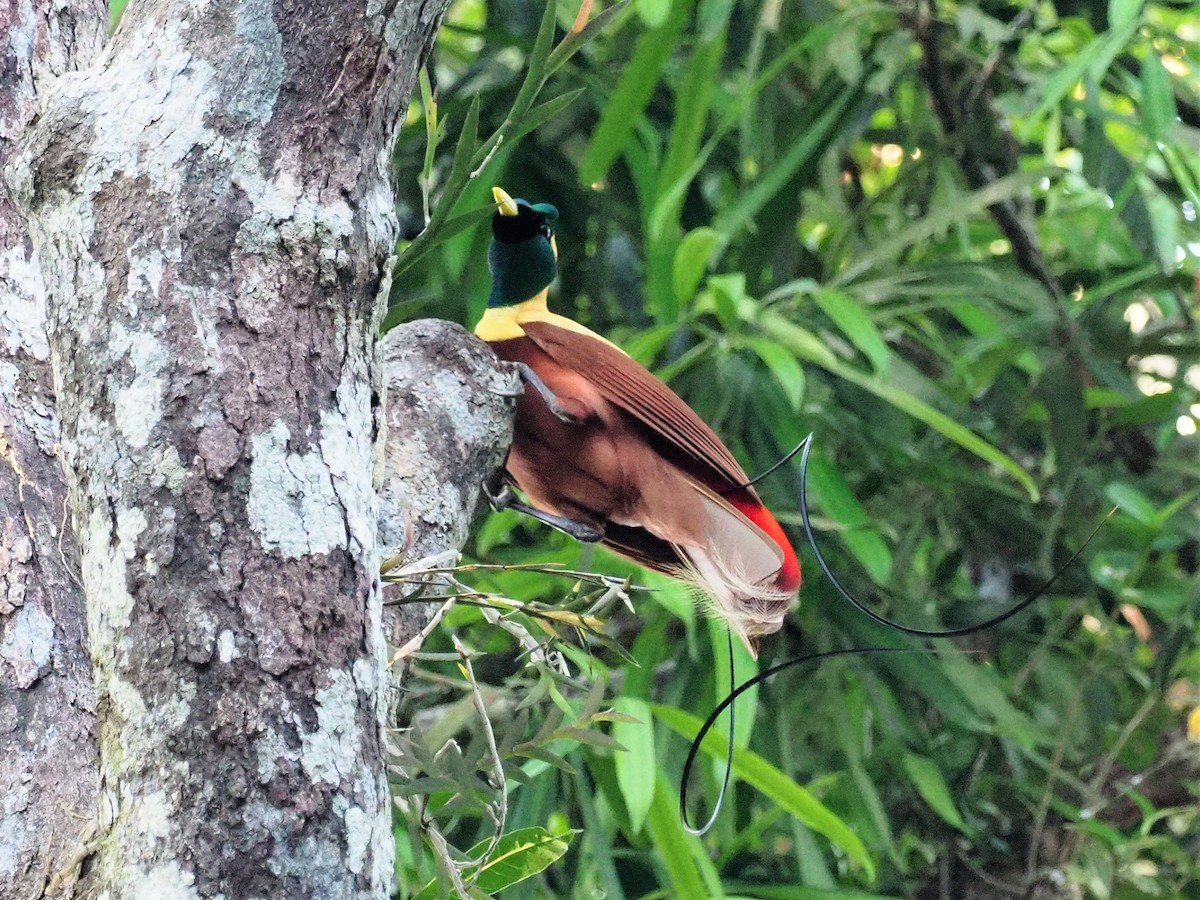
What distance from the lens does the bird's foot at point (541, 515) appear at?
803 millimetres

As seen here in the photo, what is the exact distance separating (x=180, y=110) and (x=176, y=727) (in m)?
0.27

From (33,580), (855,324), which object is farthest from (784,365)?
(33,580)

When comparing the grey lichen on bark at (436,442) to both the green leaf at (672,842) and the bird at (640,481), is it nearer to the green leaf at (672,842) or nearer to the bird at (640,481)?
the bird at (640,481)

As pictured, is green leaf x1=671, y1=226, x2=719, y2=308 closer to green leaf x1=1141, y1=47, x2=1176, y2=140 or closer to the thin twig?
the thin twig

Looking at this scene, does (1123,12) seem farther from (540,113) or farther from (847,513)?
(540,113)

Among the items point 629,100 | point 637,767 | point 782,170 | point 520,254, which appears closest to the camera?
point 520,254

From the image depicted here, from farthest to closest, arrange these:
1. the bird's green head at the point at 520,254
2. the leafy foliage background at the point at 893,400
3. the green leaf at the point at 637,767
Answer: the leafy foliage background at the point at 893,400 < the green leaf at the point at 637,767 < the bird's green head at the point at 520,254

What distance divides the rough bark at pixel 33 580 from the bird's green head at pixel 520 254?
29 cm

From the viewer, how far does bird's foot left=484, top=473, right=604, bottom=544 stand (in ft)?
2.64

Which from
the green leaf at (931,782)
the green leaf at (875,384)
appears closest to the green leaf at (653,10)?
the green leaf at (875,384)

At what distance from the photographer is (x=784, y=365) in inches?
47.2

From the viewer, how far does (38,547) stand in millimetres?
769

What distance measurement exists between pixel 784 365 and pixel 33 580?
0.67 m

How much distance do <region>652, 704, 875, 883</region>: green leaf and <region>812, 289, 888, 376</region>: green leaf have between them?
371 millimetres
